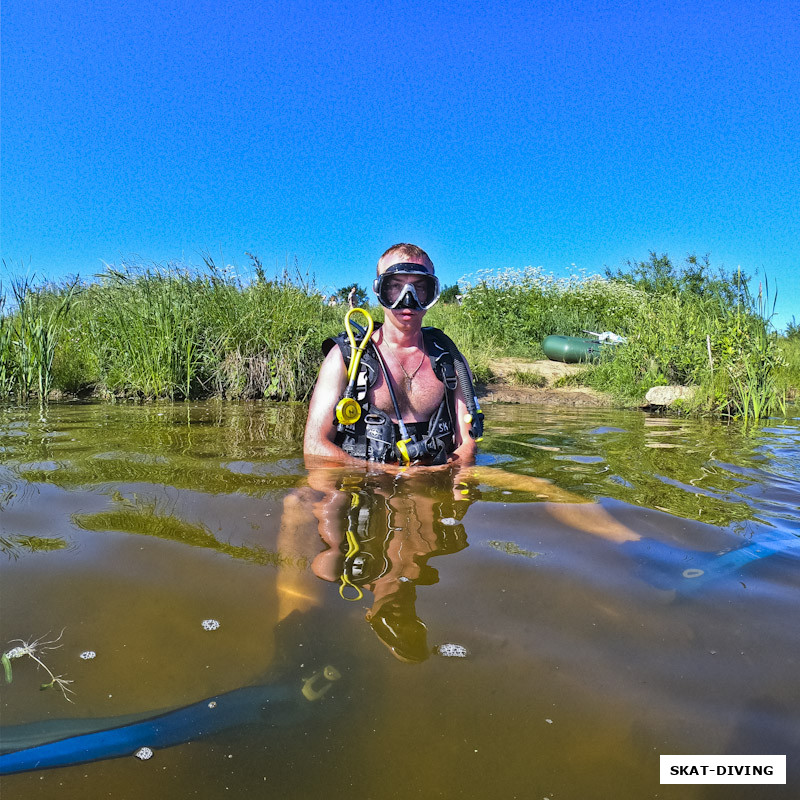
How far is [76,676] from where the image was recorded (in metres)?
1.34

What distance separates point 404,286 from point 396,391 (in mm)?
693

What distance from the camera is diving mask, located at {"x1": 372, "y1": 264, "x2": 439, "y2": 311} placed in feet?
11.9

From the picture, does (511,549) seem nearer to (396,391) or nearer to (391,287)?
(396,391)

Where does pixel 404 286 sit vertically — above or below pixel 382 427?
above

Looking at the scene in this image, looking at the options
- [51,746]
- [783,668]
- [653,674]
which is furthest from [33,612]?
[783,668]

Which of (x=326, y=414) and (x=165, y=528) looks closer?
(x=165, y=528)

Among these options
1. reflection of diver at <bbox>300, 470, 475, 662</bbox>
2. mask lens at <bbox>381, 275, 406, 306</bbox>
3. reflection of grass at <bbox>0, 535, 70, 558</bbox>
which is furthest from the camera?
mask lens at <bbox>381, 275, 406, 306</bbox>

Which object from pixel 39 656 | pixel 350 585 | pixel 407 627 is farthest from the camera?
pixel 350 585

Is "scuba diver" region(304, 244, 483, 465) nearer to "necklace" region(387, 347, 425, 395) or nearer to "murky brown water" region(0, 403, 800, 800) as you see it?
"necklace" region(387, 347, 425, 395)

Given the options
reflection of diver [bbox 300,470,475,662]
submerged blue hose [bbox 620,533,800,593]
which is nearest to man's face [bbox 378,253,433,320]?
reflection of diver [bbox 300,470,475,662]

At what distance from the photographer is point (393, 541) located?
85.7 inches

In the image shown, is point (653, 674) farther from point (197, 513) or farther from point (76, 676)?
point (197, 513)

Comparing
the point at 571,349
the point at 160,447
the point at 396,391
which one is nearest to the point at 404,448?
the point at 396,391

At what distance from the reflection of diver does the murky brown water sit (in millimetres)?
12
